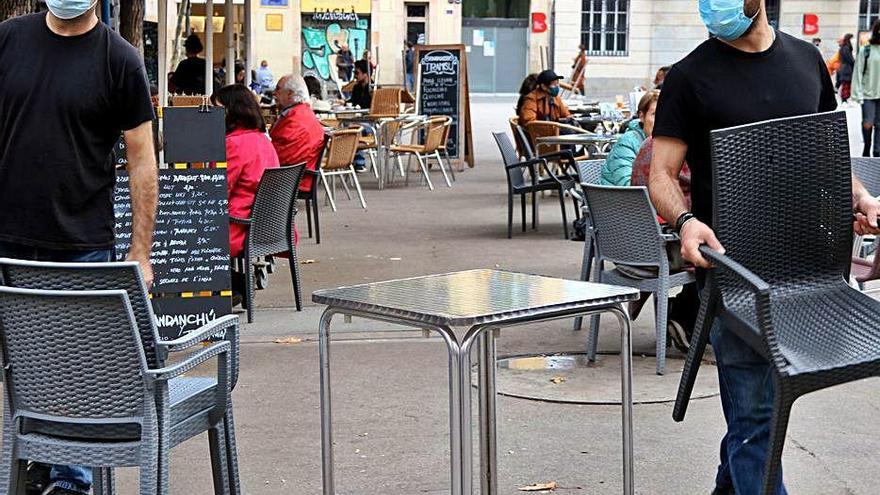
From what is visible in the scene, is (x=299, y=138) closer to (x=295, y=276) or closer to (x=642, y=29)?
(x=295, y=276)

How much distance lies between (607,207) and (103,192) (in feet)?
10.3

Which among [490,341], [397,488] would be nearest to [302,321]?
[397,488]

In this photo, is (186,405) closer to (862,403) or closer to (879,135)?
(862,403)

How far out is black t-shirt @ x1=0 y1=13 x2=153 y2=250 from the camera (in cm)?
441

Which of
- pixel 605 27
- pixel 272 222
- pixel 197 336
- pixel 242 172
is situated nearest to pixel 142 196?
pixel 197 336

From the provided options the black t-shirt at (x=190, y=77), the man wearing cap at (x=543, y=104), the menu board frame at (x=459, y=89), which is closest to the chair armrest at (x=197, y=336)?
the man wearing cap at (x=543, y=104)

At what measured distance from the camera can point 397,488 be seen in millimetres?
5004

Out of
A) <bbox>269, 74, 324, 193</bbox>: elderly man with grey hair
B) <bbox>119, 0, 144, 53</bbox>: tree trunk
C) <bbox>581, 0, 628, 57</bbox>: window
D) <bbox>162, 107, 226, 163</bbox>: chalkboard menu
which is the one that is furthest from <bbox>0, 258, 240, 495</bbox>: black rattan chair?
<bbox>581, 0, 628, 57</bbox>: window

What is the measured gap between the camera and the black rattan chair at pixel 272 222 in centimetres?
801

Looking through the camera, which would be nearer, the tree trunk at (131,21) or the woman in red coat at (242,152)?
the woman in red coat at (242,152)

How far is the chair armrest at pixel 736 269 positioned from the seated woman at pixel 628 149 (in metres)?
4.20

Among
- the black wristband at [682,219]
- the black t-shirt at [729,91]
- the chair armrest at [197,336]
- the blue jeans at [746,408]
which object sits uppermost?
the black t-shirt at [729,91]

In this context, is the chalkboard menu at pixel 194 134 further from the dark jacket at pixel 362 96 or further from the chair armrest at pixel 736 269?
the dark jacket at pixel 362 96

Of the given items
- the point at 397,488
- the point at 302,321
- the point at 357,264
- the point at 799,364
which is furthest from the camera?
the point at 357,264
